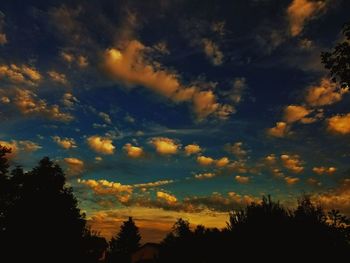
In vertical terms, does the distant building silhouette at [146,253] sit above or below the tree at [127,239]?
below

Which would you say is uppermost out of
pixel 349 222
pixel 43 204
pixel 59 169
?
pixel 59 169

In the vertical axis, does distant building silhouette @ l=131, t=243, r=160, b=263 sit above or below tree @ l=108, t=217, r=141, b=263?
below

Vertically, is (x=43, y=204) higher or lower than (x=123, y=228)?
lower

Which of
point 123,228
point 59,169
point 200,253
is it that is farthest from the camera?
point 123,228

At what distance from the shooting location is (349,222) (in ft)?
28.5

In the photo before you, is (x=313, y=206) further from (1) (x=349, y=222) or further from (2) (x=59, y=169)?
(2) (x=59, y=169)

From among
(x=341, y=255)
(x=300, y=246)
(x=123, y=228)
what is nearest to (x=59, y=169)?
(x=300, y=246)

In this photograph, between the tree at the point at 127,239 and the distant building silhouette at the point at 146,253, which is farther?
the tree at the point at 127,239

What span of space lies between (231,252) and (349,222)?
545 inches

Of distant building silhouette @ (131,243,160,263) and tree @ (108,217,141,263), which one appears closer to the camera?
Result: distant building silhouette @ (131,243,160,263)

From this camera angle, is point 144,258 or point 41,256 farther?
point 144,258

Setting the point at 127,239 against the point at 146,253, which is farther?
the point at 127,239

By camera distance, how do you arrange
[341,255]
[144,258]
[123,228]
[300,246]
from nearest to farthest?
[341,255] → [300,246] → [144,258] → [123,228]

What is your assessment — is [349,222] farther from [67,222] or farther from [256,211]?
[67,222]
